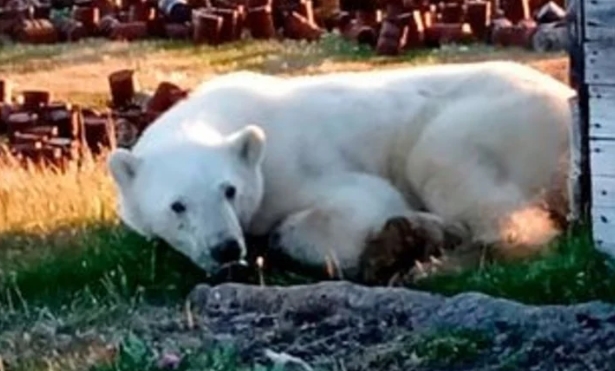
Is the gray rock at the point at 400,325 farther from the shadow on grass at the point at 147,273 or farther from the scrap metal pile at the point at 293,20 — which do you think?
the scrap metal pile at the point at 293,20

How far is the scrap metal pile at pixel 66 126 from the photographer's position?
1209cm

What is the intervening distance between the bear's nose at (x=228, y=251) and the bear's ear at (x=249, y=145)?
0.48 metres

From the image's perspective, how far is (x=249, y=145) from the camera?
8.14 m

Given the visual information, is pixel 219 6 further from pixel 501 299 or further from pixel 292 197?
pixel 501 299

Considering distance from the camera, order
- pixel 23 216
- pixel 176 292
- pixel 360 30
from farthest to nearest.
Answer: pixel 360 30 < pixel 23 216 < pixel 176 292

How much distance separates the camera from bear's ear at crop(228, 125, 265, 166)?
26.6 ft

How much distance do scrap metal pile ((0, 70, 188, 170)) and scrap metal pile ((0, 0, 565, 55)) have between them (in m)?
3.33

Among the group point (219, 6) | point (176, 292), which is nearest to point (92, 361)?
point (176, 292)

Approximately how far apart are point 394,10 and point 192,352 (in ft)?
40.0

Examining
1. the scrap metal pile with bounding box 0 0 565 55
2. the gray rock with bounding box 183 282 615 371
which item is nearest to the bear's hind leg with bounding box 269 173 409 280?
the gray rock with bounding box 183 282 615 371

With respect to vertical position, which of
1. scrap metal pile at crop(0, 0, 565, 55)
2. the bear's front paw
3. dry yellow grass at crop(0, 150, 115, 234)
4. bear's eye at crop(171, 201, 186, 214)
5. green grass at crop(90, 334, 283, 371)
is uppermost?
bear's eye at crop(171, 201, 186, 214)

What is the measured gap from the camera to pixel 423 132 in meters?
8.60

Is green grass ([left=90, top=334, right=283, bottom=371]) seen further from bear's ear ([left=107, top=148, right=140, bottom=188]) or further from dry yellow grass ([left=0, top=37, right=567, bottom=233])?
dry yellow grass ([left=0, top=37, right=567, bottom=233])

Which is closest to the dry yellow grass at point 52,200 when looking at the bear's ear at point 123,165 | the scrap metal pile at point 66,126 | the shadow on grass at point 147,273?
the shadow on grass at point 147,273
